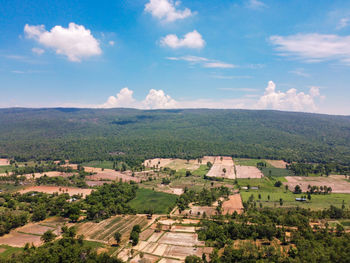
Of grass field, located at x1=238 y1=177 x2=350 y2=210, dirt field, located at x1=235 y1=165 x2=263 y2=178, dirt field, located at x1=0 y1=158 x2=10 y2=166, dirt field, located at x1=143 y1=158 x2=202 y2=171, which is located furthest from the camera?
dirt field, located at x1=0 y1=158 x2=10 y2=166

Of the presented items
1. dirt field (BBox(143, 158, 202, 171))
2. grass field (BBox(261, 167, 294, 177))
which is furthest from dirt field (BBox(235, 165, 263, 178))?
dirt field (BBox(143, 158, 202, 171))

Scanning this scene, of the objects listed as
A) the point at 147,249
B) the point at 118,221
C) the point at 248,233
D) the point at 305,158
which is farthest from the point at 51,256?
the point at 305,158

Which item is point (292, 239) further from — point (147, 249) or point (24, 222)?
point (24, 222)

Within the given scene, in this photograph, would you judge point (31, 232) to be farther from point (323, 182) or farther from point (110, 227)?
point (323, 182)

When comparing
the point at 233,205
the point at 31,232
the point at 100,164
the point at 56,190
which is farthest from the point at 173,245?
the point at 100,164

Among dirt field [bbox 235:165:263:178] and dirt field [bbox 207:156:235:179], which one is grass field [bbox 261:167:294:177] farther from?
dirt field [bbox 207:156:235:179]

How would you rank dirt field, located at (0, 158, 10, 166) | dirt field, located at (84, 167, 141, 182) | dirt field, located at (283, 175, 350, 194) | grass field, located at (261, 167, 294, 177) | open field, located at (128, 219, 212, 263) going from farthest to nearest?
dirt field, located at (0, 158, 10, 166)
grass field, located at (261, 167, 294, 177)
dirt field, located at (84, 167, 141, 182)
dirt field, located at (283, 175, 350, 194)
open field, located at (128, 219, 212, 263)
